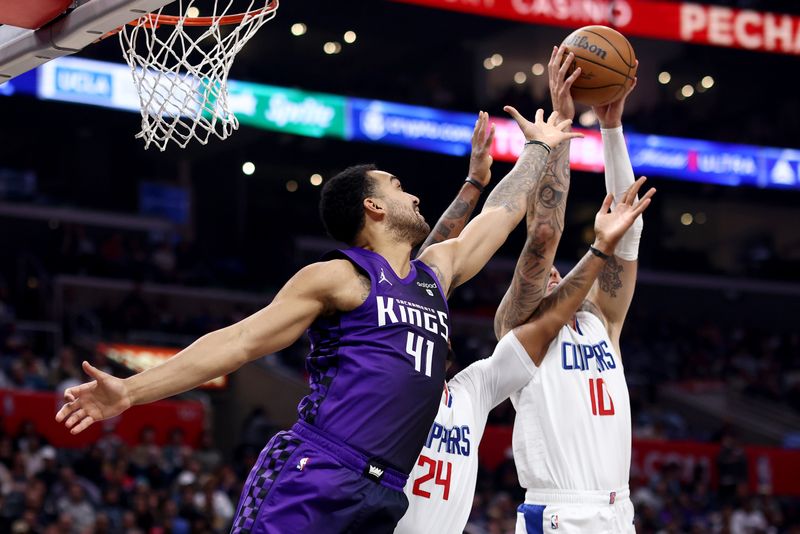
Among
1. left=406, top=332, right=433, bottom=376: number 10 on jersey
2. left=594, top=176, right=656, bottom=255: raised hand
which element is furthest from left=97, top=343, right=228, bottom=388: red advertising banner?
left=406, top=332, right=433, bottom=376: number 10 on jersey

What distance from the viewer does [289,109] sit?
58.1 feet

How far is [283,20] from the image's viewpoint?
21656mm

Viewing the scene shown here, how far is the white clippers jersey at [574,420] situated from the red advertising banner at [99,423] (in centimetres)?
881

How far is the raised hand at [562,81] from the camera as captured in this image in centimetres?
443

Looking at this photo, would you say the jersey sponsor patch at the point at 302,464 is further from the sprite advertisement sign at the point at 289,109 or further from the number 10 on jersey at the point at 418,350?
the sprite advertisement sign at the point at 289,109

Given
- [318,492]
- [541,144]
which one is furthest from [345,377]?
[541,144]

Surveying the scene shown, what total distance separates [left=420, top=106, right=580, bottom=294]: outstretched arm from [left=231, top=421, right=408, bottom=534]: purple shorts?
0.71 meters

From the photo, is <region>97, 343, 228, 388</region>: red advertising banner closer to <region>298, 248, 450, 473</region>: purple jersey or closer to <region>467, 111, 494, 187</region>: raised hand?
<region>467, 111, 494, 187</region>: raised hand

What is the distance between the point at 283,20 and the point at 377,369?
62.8 ft

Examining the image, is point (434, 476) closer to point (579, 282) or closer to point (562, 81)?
point (579, 282)

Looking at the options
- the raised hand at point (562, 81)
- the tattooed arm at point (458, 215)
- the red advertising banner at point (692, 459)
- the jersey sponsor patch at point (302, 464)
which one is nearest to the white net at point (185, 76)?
the tattooed arm at point (458, 215)

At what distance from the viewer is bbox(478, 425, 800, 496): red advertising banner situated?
1484 cm

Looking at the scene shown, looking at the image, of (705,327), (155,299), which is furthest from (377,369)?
(705,327)

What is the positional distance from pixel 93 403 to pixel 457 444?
151 centimetres
